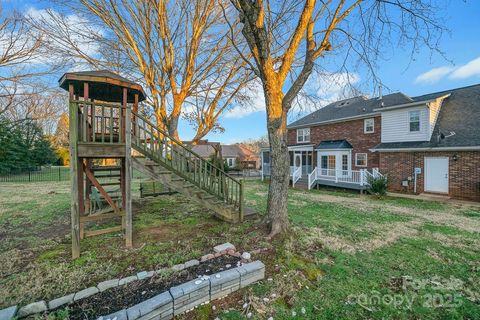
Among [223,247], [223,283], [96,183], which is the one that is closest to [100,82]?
[96,183]

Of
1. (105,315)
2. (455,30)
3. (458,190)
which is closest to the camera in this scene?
(105,315)

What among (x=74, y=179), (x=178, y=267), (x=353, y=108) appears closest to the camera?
(x=178, y=267)

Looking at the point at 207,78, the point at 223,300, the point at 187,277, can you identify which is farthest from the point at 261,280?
the point at 207,78

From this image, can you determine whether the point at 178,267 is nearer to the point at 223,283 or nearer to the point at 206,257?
the point at 206,257

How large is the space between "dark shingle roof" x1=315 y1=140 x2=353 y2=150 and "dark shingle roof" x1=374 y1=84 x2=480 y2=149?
216cm

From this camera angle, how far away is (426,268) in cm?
351

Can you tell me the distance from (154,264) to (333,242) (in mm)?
3485

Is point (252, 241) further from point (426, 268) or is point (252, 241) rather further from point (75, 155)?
point (75, 155)

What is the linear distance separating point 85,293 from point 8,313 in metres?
0.66

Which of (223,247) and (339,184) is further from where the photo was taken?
(339,184)

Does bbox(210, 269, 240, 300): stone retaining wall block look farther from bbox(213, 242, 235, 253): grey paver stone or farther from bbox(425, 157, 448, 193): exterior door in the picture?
bbox(425, 157, 448, 193): exterior door

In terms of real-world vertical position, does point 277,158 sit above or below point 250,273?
above

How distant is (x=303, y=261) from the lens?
3.60 m

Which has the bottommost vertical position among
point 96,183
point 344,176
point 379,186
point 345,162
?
point 379,186
